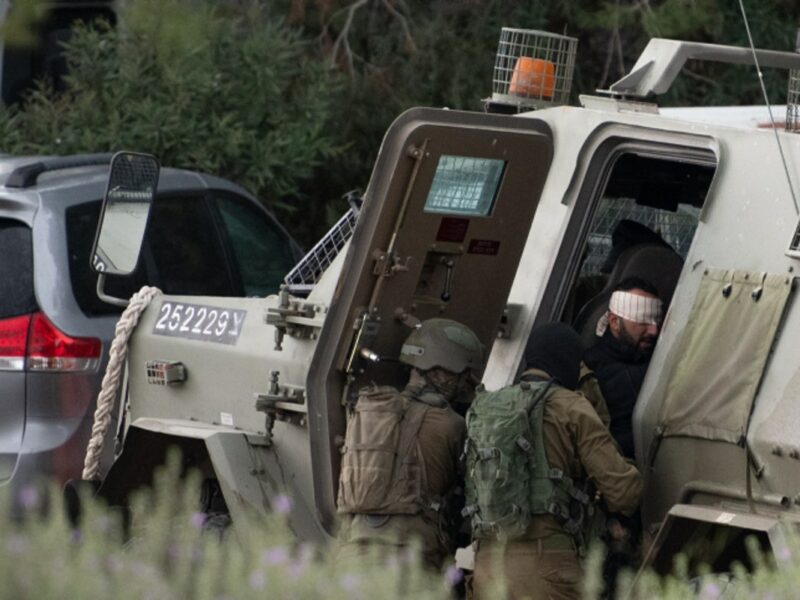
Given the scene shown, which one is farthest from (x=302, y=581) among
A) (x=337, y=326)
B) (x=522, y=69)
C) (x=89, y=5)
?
(x=89, y=5)

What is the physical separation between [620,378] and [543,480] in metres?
0.55

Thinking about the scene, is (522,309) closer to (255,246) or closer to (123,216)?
(123,216)

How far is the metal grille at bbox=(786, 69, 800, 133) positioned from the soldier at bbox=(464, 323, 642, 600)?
118 centimetres

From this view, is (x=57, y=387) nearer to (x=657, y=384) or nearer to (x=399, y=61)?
(x=657, y=384)

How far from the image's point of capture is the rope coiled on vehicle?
654 centimetres

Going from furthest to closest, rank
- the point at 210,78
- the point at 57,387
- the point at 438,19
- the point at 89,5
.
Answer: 1. the point at 89,5
2. the point at 438,19
3. the point at 210,78
4. the point at 57,387

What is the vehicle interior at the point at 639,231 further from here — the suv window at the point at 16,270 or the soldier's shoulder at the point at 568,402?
the suv window at the point at 16,270

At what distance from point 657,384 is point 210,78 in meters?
5.99

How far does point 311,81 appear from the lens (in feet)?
37.0

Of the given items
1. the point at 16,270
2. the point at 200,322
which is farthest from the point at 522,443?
the point at 16,270

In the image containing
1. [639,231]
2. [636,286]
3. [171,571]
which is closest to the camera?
[171,571]

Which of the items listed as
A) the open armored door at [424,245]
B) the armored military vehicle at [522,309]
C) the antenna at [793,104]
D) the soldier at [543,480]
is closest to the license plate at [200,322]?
the armored military vehicle at [522,309]

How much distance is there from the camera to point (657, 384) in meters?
5.39

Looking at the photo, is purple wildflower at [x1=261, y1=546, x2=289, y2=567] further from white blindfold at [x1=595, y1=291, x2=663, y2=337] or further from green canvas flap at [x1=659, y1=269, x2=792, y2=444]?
white blindfold at [x1=595, y1=291, x2=663, y2=337]
